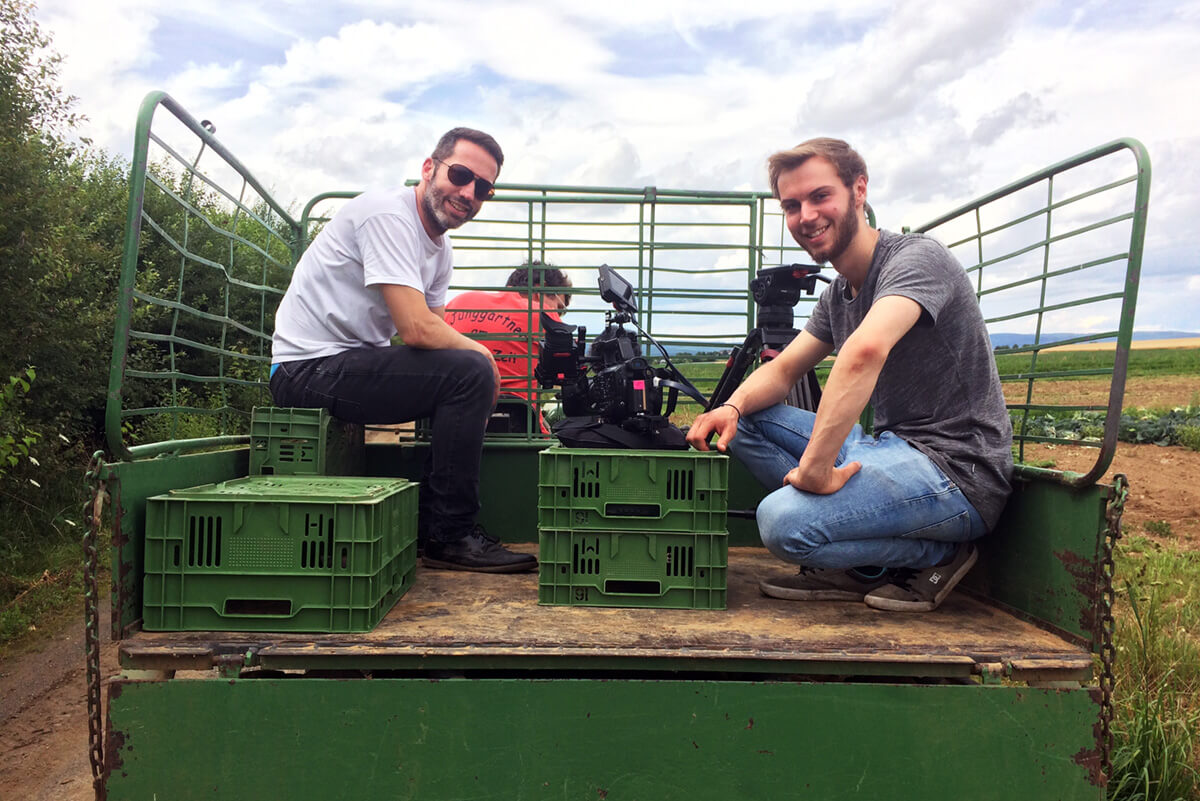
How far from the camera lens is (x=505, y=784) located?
6.18ft

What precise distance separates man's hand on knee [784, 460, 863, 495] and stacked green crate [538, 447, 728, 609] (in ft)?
0.74

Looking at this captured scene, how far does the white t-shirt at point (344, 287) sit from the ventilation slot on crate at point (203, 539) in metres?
1.00

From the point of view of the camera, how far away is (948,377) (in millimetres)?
2619

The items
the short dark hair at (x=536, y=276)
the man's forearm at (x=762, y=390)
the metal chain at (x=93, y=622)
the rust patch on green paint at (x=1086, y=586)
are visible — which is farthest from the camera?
the short dark hair at (x=536, y=276)

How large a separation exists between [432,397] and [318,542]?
863 millimetres

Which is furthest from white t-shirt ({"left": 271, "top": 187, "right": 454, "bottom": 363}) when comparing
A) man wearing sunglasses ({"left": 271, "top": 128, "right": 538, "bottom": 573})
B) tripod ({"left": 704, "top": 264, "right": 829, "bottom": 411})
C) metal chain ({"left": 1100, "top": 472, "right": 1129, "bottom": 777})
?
metal chain ({"left": 1100, "top": 472, "right": 1129, "bottom": 777})

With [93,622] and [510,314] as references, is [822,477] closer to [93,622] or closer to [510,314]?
[93,622]

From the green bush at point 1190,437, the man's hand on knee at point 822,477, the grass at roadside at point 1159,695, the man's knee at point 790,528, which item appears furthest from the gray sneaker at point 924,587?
the green bush at point 1190,437

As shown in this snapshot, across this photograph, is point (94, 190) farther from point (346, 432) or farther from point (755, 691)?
point (755, 691)

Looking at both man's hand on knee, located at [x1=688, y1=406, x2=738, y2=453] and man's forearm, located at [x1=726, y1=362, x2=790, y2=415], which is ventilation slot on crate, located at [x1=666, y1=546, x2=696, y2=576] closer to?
man's hand on knee, located at [x1=688, y1=406, x2=738, y2=453]

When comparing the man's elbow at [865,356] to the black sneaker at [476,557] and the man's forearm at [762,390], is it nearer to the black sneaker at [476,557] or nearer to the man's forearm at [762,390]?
the man's forearm at [762,390]

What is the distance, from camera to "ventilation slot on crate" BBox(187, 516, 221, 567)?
2268 mm

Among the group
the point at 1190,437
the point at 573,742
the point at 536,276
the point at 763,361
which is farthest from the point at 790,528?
the point at 1190,437

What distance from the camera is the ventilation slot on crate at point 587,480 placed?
2479 millimetres
